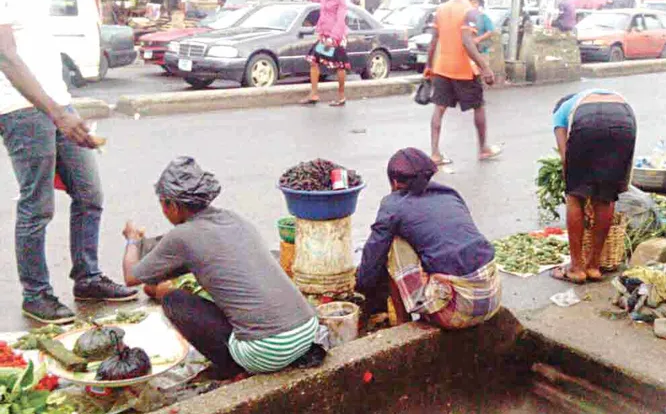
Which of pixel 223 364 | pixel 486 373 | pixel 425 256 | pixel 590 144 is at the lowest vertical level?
pixel 486 373

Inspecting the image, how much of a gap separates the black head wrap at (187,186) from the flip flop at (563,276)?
8.96ft

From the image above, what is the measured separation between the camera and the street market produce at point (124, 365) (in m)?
3.47

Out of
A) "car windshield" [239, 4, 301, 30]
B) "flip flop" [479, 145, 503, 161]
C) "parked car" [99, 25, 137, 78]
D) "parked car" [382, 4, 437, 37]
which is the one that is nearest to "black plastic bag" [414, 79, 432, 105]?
"flip flop" [479, 145, 503, 161]

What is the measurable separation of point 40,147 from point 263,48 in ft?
33.0

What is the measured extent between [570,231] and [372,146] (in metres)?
4.66

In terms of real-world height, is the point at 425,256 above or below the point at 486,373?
above

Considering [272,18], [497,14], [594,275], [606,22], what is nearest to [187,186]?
[594,275]

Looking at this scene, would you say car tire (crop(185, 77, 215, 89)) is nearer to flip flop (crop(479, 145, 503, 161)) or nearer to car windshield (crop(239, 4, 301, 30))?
car windshield (crop(239, 4, 301, 30))

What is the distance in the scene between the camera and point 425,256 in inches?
158

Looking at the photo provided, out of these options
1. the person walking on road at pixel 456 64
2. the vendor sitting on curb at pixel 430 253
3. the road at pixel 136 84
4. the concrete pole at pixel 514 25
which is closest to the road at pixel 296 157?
the person walking on road at pixel 456 64

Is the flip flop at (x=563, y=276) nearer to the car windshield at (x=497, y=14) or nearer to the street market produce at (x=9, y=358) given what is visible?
the street market produce at (x=9, y=358)

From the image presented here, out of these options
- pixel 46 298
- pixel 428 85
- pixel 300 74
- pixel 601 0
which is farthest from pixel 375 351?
pixel 601 0

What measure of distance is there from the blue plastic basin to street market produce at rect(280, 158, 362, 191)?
6 centimetres

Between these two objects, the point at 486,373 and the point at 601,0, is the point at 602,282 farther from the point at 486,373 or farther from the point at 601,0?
the point at 601,0
